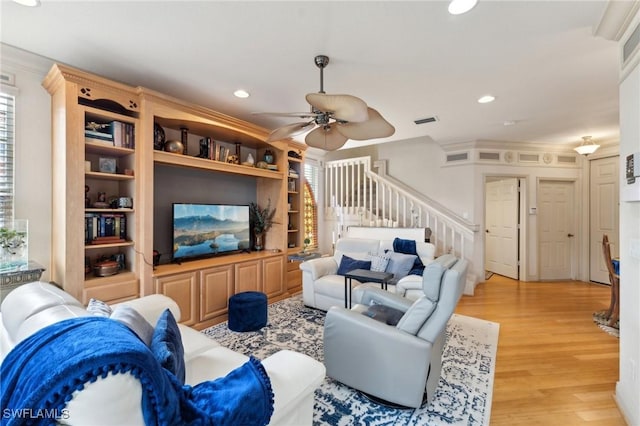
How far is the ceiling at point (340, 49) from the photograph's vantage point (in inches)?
69.9

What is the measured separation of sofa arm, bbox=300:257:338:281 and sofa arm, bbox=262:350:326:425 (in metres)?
2.31

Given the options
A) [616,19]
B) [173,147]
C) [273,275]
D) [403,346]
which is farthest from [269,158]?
[616,19]

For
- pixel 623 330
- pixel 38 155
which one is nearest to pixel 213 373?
pixel 38 155

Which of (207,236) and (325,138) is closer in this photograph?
(325,138)

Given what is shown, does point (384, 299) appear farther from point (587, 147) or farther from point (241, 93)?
point (587, 147)

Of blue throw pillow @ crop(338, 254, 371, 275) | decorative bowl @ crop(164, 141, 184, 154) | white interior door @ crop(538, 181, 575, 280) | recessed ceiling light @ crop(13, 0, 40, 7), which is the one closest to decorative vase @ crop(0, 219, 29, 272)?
decorative bowl @ crop(164, 141, 184, 154)

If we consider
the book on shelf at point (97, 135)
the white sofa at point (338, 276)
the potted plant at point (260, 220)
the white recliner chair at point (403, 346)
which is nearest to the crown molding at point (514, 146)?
the white sofa at point (338, 276)

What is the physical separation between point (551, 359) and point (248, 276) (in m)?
3.24

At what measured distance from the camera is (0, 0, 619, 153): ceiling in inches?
69.9

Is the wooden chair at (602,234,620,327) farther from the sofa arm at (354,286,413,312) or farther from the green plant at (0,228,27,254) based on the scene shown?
the green plant at (0,228,27,254)

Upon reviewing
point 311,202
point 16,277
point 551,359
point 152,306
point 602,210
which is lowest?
point 551,359

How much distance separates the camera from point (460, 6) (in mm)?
1706

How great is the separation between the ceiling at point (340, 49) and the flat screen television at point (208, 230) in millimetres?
1292

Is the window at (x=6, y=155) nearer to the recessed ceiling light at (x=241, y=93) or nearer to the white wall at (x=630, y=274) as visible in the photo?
the recessed ceiling light at (x=241, y=93)
